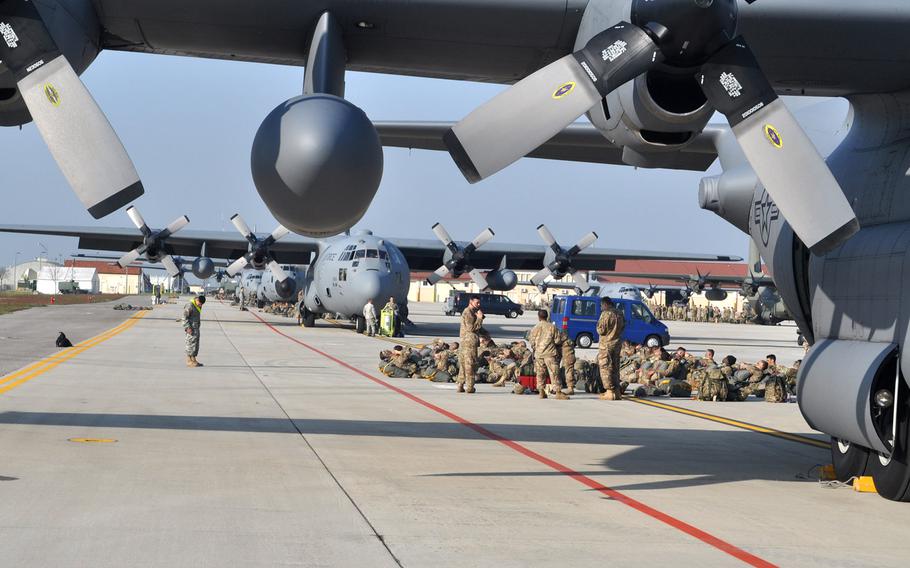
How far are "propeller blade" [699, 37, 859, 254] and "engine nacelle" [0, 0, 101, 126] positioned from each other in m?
4.41

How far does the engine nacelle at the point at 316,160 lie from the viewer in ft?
20.3

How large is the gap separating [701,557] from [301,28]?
4720 millimetres

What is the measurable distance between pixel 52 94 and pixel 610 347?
11031 mm

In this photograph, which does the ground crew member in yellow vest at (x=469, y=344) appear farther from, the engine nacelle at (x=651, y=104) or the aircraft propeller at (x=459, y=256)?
the aircraft propeller at (x=459, y=256)

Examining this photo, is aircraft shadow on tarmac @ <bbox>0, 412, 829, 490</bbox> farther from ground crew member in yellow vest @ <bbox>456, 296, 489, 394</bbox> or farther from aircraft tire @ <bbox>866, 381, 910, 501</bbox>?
ground crew member in yellow vest @ <bbox>456, 296, 489, 394</bbox>

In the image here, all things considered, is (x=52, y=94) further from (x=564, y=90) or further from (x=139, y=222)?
(x=139, y=222)

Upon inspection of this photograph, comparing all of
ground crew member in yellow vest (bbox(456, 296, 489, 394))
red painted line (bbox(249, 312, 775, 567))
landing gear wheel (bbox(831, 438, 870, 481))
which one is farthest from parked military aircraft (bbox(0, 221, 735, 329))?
landing gear wheel (bbox(831, 438, 870, 481))

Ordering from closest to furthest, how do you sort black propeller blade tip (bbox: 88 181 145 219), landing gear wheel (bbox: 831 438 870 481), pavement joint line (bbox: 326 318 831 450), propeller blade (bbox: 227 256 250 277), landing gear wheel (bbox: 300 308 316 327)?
black propeller blade tip (bbox: 88 181 145 219) → landing gear wheel (bbox: 831 438 870 481) → pavement joint line (bbox: 326 318 831 450) → propeller blade (bbox: 227 256 250 277) → landing gear wheel (bbox: 300 308 316 327)

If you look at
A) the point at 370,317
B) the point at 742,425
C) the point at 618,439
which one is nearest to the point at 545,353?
the point at 742,425

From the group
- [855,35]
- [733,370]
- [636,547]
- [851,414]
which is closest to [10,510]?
[636,547]

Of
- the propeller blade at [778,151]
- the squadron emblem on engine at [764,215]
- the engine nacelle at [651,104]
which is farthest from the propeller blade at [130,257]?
the propeller blade at [778,151]

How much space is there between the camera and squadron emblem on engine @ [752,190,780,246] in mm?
9336

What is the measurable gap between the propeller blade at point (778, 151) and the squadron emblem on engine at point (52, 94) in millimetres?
4301

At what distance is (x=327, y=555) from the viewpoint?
5434 millimetres
